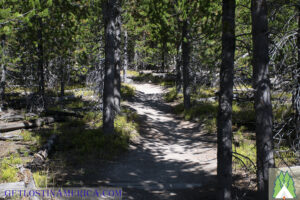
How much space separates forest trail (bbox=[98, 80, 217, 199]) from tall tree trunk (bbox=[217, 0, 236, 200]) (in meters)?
1.61

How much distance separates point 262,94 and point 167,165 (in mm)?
4780

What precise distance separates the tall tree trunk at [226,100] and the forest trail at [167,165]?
5.28 ft

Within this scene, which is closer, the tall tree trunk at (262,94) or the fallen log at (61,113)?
the tall tree trunk at (262,94)

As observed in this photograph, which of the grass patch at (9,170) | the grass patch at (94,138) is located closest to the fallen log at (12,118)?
the grass patch at (94,138)

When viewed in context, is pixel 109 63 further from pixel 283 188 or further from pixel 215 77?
pixel 283 188

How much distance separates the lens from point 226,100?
4.82m

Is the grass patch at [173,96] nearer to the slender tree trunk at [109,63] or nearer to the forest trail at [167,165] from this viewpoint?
the forest trail at [167,165]

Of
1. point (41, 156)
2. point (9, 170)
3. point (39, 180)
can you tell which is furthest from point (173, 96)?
point (9, 170)

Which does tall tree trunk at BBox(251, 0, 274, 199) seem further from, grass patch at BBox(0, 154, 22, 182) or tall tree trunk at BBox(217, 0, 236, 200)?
grass patch at BBox(0, 154, 22, 182)

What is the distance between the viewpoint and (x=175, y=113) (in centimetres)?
1642

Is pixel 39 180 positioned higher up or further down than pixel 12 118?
further down

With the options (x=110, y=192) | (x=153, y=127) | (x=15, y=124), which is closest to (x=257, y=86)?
(x=110, y=192)

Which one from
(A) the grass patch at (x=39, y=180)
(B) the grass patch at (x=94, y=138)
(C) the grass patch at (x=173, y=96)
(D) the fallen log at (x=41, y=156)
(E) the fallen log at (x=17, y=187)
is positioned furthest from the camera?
(C) the grass patch at (x=173, y=96)

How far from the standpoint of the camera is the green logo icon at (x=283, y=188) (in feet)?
15.9
